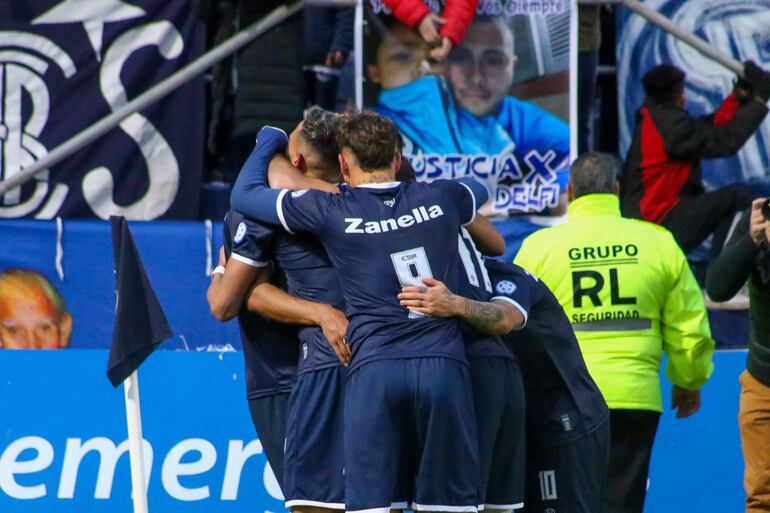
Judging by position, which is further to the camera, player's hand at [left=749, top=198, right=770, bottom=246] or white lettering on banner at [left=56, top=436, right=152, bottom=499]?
white lettering on banner at [left=56, top=436, right=152, bottom=499]

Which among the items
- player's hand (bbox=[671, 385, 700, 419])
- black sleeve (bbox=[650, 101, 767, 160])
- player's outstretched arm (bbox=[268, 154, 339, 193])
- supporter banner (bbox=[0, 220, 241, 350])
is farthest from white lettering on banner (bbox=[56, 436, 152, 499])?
black sleeve (bbox=[650, 101, 767, 160])

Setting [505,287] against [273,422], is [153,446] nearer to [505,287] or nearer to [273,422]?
[273,422]

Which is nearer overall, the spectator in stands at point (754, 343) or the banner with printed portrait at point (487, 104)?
the spectator in stands at point (754, 343)

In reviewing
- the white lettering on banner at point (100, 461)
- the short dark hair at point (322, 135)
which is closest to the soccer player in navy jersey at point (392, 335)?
the short dark hair at point (322, 135)

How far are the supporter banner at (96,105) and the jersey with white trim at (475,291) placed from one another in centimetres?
381

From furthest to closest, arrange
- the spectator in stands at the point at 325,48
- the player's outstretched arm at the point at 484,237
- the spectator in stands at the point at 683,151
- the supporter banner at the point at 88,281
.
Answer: the spectator in stands at the point at 325,48
the spectator in stands at the point at 683,151
the supporter banner at the point at 88,281
the player's outstretched arm at the point at 484,237

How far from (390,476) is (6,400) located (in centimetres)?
316

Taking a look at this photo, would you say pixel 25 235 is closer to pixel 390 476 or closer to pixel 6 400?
pixel 6 400

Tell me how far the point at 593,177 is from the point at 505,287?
170cm

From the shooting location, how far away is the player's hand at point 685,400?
6.81 meters

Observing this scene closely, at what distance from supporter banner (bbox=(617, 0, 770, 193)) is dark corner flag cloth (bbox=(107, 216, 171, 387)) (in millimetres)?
4280

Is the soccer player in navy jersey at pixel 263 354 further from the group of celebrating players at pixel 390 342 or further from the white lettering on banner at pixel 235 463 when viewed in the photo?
the white lettering on banner at pixel 235 463

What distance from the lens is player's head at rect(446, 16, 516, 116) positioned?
28.4 feet

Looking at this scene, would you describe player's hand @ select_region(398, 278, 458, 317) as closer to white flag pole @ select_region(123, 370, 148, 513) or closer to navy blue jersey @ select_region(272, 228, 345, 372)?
navy blue jersey @ select_region(272, 228, 345, 372)
